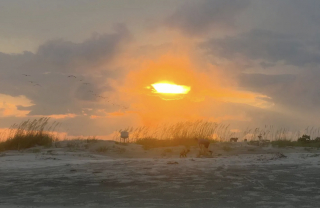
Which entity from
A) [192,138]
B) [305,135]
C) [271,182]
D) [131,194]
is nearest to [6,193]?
[131,194]

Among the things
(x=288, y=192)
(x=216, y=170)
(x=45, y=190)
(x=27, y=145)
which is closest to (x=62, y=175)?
(x=45, y=190)

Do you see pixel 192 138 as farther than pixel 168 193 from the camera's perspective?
Yes

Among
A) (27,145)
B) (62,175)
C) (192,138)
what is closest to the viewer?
(62,175)

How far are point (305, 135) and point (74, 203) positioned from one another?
51.6ft

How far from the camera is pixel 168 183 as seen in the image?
23.2 ft

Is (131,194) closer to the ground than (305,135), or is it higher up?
closer to the ground

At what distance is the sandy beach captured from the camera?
5949 mm

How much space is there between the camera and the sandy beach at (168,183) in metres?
5.95

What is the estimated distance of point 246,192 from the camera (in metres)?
6.39

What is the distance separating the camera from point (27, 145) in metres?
16.5

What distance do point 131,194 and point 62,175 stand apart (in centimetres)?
242

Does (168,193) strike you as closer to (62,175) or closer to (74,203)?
(74,203)

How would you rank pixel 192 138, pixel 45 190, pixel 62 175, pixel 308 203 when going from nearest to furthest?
1. pixel 308 203
2. pixel 45 190
3. pixel 62 175
4. pixel 192 138

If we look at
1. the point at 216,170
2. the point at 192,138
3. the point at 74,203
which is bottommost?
the point at 74,203
